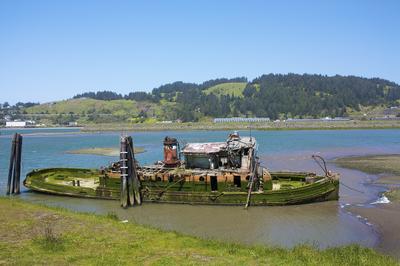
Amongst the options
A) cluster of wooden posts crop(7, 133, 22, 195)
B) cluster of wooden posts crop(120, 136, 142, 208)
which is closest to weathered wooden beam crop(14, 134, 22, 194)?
cluster of wooden posts crop(7, 133, 22, 195)

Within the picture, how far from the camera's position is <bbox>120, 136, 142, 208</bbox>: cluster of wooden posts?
1229 inches

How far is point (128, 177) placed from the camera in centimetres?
3180

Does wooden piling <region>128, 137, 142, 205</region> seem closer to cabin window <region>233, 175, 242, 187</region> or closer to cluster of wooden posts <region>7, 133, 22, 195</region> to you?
cabin window <region>233, 175, 242, 187</region>

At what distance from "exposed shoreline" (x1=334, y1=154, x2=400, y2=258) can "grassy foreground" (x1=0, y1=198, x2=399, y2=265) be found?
4430mm

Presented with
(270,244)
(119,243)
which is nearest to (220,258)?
(119,243)

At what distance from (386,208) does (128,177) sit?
708 inches

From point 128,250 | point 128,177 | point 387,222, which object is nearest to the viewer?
point 128,250

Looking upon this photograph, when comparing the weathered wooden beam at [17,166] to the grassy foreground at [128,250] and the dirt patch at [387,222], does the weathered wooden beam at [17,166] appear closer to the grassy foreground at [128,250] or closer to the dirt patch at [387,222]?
the grassy foreground at [128,250]

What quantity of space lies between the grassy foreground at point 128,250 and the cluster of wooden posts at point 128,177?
32.0ft

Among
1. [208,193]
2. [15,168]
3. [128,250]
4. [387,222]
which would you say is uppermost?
[15,168]

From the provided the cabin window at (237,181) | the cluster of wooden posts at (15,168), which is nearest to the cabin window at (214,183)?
the cabin window at (237,181)

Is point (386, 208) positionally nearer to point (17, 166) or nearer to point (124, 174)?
point (124, 174)

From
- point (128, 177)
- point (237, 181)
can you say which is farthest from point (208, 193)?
point (128, 177)

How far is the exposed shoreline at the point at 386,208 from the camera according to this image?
70.4 ft
